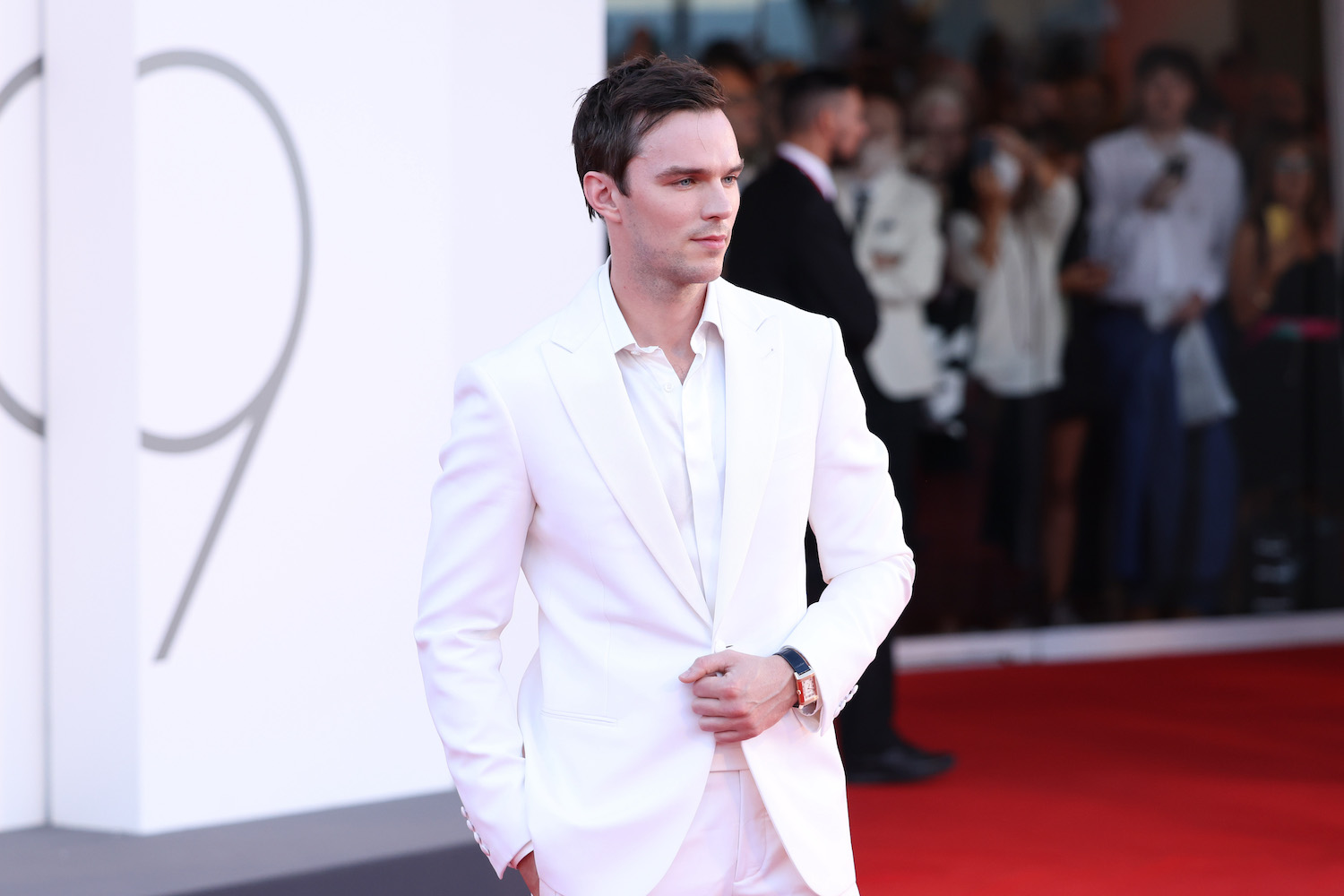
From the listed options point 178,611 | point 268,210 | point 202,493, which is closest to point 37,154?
point 268,210

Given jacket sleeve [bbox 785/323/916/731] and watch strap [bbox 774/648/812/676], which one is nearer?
watch strap [bbox 774/648/812/676]

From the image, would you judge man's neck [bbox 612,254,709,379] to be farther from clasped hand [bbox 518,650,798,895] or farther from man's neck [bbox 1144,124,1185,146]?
man's neck [bbox 1144,124,1185,146]

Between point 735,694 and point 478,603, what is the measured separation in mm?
366

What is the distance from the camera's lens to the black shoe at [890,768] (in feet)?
15.9

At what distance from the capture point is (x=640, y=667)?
1959 millimetres

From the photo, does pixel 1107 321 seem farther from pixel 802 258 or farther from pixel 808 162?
pixel 802 258

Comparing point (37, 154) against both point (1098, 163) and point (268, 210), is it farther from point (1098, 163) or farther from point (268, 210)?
point (1098, 163)

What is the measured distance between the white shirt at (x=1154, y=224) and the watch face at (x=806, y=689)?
19.2 ft

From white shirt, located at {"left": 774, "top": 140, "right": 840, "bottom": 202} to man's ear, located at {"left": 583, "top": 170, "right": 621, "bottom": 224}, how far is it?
2.62 meters

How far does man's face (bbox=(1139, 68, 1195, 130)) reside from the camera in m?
7.52

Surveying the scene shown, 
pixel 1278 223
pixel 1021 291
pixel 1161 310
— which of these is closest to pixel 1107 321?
pixel 1161 310

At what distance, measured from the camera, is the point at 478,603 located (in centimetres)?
204

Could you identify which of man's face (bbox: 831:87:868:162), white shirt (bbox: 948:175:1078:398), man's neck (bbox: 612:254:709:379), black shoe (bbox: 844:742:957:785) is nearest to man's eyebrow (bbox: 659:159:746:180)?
man's neck (bbox: 612:254:709:379)

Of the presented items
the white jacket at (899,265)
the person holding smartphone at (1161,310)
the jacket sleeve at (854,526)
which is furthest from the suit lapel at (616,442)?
the person holding smartphone at (1161,310)
